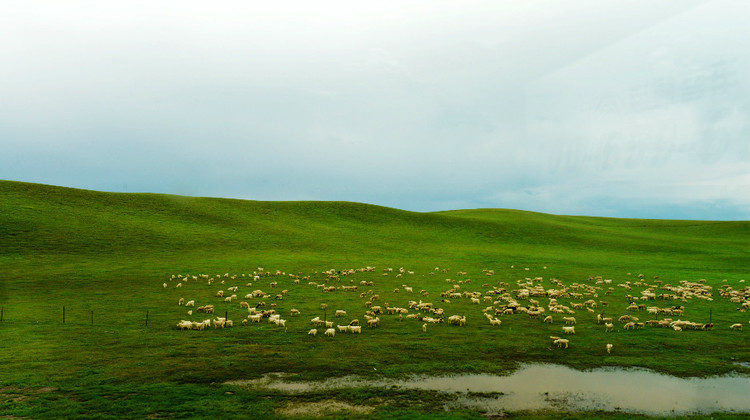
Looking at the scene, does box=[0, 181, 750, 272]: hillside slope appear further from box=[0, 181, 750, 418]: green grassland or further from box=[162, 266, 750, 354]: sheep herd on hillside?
box=[162, 266, 750, 354]: sheep herd on hillside

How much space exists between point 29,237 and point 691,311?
280 ft

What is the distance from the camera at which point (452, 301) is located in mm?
37625

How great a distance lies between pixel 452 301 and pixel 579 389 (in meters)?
19.7

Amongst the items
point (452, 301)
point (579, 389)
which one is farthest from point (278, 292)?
point (579, 389)

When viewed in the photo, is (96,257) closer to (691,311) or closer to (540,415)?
(540,415)

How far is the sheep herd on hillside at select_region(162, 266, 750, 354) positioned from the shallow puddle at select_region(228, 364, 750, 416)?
4.34 meters

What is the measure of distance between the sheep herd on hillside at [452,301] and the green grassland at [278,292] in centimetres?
54

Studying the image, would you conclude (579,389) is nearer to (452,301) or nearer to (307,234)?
(452,301)

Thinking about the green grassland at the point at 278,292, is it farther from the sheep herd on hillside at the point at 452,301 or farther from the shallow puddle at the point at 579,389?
the shallow puddle at the point at 579,389

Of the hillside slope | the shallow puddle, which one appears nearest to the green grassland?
the hillside slope

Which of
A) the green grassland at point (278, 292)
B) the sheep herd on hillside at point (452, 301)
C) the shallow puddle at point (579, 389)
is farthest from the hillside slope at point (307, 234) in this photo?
the shallow puddle at point (579, 389)

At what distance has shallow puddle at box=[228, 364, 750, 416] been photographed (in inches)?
642

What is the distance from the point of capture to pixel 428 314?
32.3 metres

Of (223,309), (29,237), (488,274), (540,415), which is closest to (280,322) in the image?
(223,309)
